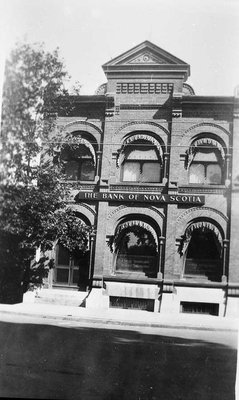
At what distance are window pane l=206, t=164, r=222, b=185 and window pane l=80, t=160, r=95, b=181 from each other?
4.16 meters

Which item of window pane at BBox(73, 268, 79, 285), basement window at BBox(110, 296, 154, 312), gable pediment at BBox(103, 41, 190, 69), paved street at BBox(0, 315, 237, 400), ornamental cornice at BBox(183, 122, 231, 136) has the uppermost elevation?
gable pediment at BBox(103, 41, 190, 69)

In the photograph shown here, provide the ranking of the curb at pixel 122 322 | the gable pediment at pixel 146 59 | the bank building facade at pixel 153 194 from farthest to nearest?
the gable pediment at pixel 146 59
the bank building facade at pixel 153 194
the curb at pixel 122 322

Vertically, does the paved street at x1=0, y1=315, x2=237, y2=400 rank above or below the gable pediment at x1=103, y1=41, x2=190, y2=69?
below

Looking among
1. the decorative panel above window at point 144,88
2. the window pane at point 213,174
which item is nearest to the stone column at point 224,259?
the window pane at point 213,174

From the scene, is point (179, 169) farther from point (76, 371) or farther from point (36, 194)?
point (76, 371)

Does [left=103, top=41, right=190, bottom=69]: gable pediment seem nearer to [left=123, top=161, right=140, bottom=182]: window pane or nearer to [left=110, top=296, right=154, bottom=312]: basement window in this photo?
[left=123, top=161, right=140, bottom=182]: window pane

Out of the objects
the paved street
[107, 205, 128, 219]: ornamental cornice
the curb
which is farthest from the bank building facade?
the paved street

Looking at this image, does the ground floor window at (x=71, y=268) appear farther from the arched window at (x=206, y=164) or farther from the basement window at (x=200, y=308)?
the arched window at (x=206, y=164)

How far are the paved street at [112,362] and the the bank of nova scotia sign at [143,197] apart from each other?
4.32 m

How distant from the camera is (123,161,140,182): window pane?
1324 cm

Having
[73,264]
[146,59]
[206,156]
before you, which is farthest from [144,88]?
[73,264]

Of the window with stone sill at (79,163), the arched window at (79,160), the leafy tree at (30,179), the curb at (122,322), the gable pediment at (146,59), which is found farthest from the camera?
the gable pediment at (146,59)

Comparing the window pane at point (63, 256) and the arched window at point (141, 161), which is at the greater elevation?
the arched window at point (141, 161)

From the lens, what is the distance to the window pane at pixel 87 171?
12.3 m
